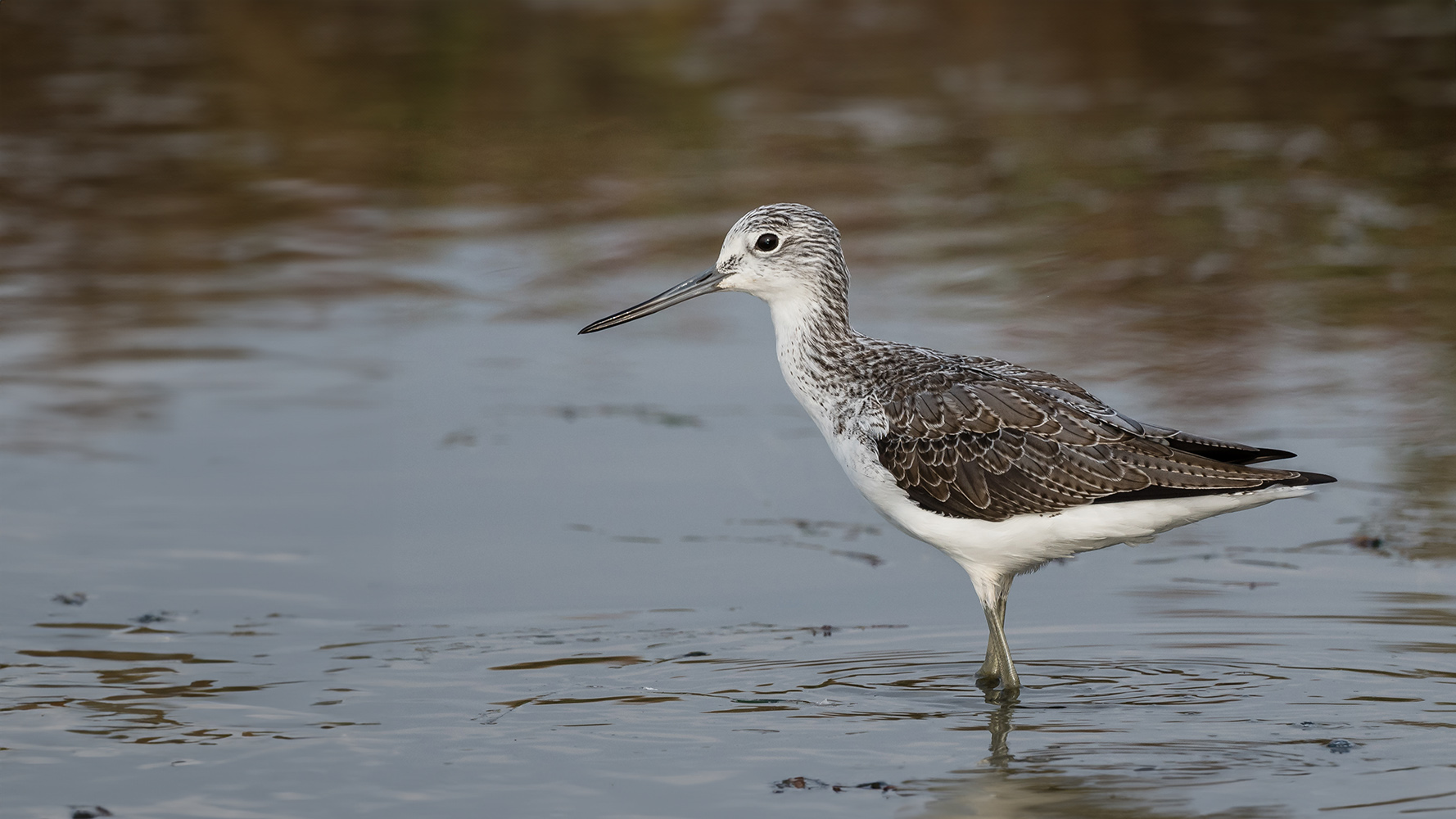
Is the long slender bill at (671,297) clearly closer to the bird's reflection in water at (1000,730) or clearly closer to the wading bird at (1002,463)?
the wading bird at (1002,463)

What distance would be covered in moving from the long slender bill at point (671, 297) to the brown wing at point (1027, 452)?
1.27m

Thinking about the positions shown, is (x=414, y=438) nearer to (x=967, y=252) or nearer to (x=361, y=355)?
(x=361, y=355)

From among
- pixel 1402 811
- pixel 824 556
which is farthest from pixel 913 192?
pixel 1402 811

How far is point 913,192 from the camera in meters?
17.6

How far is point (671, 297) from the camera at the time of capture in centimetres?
879

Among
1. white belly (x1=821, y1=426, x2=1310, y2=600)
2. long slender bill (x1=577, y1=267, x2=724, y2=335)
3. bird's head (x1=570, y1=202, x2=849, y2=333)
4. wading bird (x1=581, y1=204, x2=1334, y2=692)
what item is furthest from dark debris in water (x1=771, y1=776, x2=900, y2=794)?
long slender bill (x1=577, y1=267, x2=724, y2=335)

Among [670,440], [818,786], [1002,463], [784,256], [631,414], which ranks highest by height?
[784,256]

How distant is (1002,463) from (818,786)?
1.75 m

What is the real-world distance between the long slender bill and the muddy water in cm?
125

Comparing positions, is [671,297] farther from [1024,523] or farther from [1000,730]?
[1000,730]

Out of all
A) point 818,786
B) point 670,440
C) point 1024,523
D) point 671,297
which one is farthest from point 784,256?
point 818,786

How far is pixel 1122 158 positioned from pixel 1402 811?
13280mm

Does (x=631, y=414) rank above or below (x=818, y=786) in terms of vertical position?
above

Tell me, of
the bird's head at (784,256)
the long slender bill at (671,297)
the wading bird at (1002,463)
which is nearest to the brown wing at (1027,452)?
the wading bird at (1002,463)
